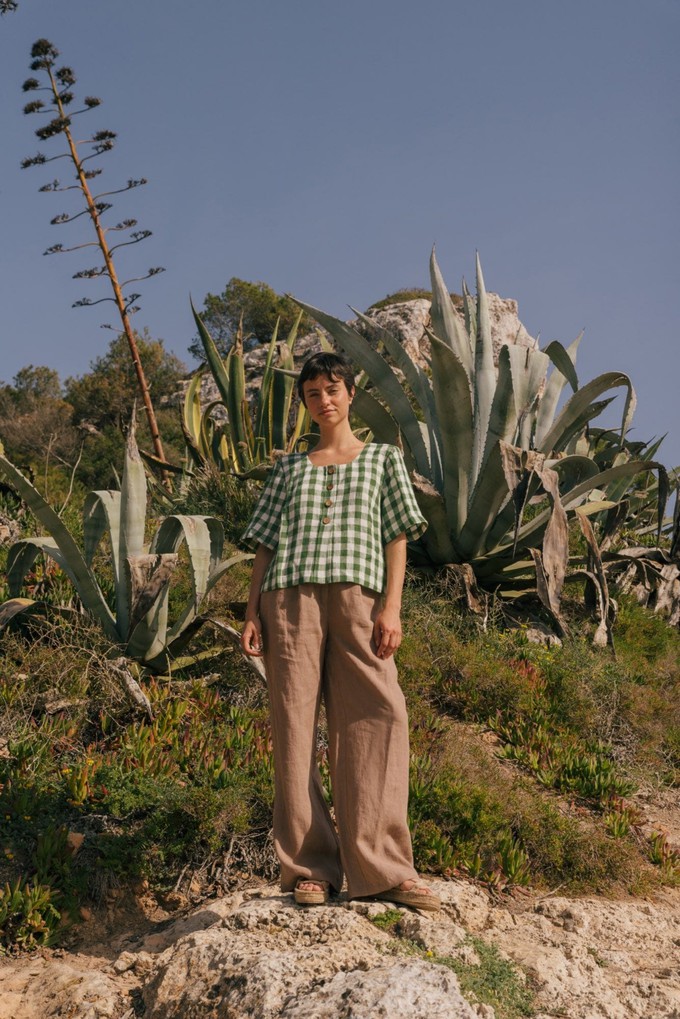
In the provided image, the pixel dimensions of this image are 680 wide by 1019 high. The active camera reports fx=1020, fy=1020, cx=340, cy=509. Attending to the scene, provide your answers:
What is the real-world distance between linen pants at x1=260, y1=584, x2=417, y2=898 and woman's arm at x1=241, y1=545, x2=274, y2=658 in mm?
85

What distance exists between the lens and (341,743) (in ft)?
12.1

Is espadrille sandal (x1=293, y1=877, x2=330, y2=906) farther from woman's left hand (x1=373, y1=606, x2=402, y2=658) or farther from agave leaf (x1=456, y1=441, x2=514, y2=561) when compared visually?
agave leaf (x1=456, y1=441, x2=514, y2=561)

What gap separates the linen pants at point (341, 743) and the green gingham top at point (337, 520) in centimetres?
8

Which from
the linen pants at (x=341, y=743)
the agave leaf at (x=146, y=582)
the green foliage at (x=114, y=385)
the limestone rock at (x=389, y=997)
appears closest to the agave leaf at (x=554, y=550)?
the agave leaf at (x=146, y=582)

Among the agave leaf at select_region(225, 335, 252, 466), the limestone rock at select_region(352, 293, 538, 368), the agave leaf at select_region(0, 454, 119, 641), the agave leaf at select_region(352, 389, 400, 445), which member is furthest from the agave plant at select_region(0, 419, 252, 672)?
the limestone rock at select_region(352, 293, 538, 368)

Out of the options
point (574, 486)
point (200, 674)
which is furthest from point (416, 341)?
point (200, 674)

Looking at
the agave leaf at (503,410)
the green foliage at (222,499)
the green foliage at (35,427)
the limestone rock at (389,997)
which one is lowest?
the limestone rock at (389,997)

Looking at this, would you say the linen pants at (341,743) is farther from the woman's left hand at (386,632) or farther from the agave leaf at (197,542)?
the agave leaf at (197,542)

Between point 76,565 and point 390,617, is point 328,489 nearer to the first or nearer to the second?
point 390,617

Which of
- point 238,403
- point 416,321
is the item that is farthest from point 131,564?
point 416,321

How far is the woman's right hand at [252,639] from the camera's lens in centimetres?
379

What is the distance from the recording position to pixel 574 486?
837 centimetres

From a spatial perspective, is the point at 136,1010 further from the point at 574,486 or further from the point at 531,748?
the point at 574,486

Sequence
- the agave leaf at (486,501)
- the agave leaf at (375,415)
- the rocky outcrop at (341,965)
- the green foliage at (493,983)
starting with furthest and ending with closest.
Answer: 1. the agave leaf at (375,415)
2. the agave leaf at (486,501)
3. the green foliage at (493,983)
4. the rocky outcrop at (341,965)
